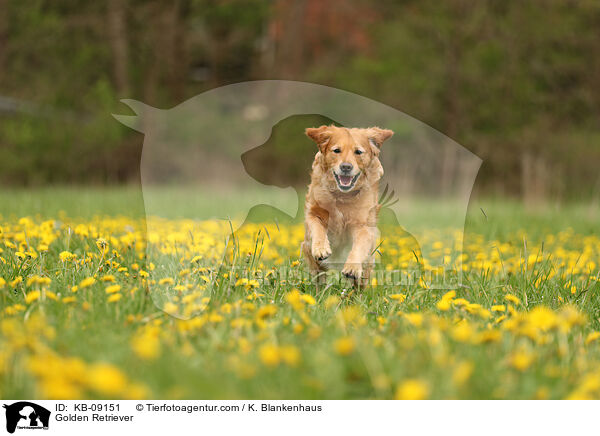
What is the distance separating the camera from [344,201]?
3172mm

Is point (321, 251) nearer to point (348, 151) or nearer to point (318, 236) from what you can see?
point (318, 236)

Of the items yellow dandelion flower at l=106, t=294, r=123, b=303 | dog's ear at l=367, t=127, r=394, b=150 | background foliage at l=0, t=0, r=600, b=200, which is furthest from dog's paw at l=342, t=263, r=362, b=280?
background foliage at l=0, t=0, r=600, b=200

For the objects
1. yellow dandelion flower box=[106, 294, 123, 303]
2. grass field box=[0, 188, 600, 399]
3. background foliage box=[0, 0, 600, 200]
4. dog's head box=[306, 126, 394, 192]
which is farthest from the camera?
background foliage box=[0, 0, 600, 200]

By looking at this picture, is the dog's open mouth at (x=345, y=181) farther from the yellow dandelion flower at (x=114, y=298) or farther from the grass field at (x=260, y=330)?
the yellow dandelion flower at (x=114, y=298)

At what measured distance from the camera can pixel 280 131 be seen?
10.8ft

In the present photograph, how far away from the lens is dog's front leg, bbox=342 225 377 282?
3080 millimetres

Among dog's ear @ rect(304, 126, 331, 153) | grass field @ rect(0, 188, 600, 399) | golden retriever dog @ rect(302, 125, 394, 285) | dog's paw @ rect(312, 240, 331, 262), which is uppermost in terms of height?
dog's ear @ rect(304, 126, 331, 153)

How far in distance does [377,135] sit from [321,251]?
0.67 meters

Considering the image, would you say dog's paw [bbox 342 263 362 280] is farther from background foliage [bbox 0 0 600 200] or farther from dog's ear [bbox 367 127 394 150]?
background foliage [bbox 0 0 600 200]

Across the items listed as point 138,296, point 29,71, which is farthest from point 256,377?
point 29,71

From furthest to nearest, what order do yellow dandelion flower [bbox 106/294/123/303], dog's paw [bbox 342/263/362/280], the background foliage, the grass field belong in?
1. the background foliage
2. dog's paw [bbox 342/263/362/280]
3. yellow dandelion flower [bbox 106/294/123/303]
4. the grass field

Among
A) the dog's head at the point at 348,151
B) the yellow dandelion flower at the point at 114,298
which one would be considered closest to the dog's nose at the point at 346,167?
the dog's head at the point at 348,151
